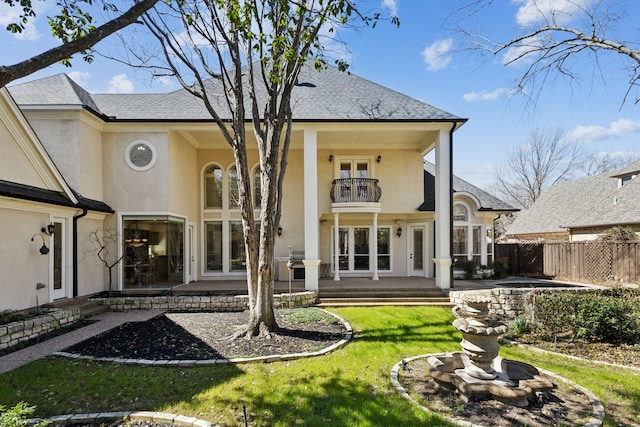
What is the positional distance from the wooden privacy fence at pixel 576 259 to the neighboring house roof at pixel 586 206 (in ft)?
13.6

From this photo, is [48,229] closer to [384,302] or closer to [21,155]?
[21,155]

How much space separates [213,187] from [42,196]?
634 centimetres

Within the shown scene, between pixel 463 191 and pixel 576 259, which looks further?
pixel 576 259

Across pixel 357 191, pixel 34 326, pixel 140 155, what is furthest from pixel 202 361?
pixel 357 191

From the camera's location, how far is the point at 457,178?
1581 cm

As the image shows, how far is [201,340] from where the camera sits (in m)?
7.04

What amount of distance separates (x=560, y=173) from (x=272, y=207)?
34951 millimetres

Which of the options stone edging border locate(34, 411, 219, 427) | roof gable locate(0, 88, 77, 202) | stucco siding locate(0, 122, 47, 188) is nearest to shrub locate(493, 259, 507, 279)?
stone edging border locate(34, 411, 219, 427)

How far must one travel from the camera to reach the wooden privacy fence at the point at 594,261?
1313cm

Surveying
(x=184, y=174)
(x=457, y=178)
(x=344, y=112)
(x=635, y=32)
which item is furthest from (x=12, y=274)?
(x=457, y=178)

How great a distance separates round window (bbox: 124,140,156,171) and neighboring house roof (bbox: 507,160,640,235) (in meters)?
21.7

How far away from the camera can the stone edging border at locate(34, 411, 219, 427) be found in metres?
3.97

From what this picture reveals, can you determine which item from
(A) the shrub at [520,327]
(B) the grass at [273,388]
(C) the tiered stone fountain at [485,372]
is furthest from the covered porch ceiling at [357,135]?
(C) the tiered stone fountain at [485,372]

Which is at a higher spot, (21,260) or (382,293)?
(21,260)
